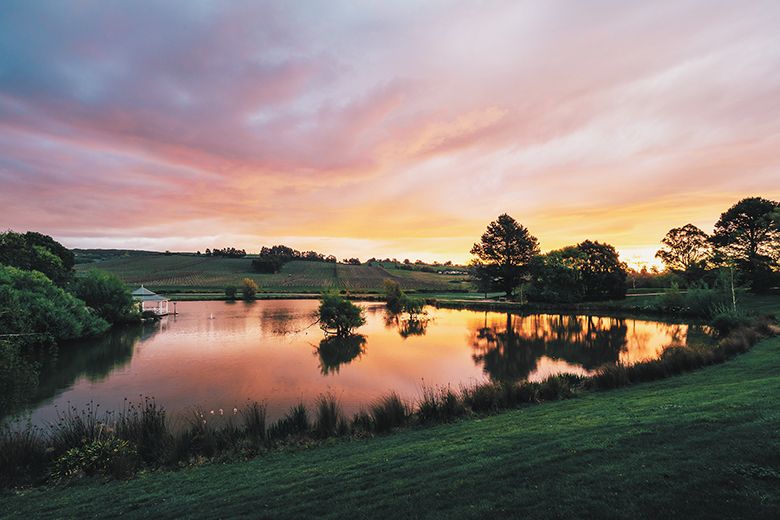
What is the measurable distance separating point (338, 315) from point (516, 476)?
26393 millimetres

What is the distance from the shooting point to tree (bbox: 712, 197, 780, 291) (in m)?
42.2

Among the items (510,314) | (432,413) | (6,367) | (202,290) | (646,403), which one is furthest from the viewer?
(202,290)

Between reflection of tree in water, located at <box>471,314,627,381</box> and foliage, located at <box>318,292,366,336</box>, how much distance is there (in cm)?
983

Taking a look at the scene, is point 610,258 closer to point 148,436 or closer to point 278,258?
point 148,436

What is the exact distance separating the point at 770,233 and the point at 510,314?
3066 centimetres

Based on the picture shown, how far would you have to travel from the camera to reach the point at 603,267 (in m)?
54.4

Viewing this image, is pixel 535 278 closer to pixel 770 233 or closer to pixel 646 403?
pixel 770 233

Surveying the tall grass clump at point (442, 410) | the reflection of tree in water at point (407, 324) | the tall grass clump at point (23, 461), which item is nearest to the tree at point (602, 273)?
the reflection of tree in water at point (407, 324)

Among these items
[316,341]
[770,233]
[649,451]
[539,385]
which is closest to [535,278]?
[770,233]

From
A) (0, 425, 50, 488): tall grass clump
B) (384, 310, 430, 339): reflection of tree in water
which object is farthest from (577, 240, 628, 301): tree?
(0, 425, 50, 488): tall grass clump

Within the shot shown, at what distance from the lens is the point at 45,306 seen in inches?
1018

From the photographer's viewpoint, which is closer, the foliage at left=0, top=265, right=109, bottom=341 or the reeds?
the reeds

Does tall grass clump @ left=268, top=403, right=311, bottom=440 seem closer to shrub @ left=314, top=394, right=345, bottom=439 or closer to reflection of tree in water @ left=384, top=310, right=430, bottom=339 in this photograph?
shrub @ left=314, top=394, right=345, bottom=439

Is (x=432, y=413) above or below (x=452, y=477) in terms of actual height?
below
